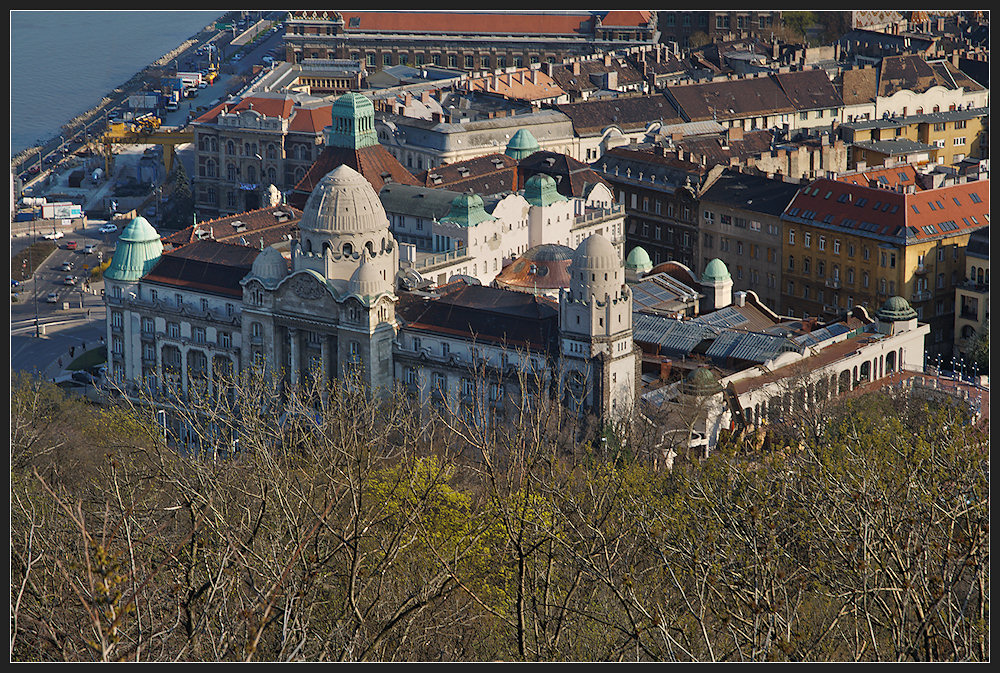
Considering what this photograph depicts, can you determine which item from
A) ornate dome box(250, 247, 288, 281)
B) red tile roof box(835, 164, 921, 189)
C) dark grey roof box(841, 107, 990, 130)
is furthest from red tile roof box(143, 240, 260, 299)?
dark grey roof box(841, 107, 990, 130)

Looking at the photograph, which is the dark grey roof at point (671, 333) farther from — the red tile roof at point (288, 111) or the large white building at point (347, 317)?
the red tile roof at point (288, 111)

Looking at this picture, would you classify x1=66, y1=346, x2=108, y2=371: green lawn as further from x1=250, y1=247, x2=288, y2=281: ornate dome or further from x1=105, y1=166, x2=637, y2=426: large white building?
x1=250, y1=247, x2=288, y2=281: ornate dome

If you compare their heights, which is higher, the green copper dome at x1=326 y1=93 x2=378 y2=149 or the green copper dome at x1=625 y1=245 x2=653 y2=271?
the green copper dome at x1=326 y1=93 x2=378 y2=149

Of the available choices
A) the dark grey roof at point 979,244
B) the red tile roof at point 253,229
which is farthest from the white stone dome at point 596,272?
the dark grey roof at point 979,244

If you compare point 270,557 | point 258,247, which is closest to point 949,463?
point 270,557

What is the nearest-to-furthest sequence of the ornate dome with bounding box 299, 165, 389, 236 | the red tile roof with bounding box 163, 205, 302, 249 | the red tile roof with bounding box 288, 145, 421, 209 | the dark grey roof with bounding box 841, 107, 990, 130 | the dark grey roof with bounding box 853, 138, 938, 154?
the ornate dome with bounding box 299, 165, 389, 236 → the red tile roof with bounding box 163, 205, 302, 249 → the red tile roof with bounding box 288, 145, 421, 209 → the dark grey roof with bounding box 853, 138, 938, 154 → the dark grey roof with bounding box 841, 107, 990, 130

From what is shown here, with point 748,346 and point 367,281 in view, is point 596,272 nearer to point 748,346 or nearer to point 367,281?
point 748,346

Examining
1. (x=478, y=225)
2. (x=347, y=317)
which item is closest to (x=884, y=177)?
(x=478, y=225)
